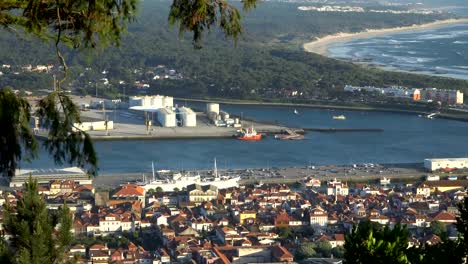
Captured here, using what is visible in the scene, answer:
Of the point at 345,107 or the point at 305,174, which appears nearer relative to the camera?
the point at 305,174

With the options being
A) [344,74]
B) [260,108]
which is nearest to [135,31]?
[344,74]

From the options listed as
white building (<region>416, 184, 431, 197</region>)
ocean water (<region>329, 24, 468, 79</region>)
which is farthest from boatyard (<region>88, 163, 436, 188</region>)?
ocean water (<region>329, 24, 468, 79</region>)

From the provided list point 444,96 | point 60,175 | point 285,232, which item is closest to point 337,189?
point 285,232

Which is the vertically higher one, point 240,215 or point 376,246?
point 376,246

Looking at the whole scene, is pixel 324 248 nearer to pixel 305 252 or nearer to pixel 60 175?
pixel 305 252

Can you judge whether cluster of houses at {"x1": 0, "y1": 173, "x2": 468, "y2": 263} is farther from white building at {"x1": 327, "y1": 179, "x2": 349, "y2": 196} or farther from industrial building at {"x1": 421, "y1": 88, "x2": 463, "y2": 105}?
industrial building at {"x1": 421, "y1": 88, "x2": 463, "y2": 105}

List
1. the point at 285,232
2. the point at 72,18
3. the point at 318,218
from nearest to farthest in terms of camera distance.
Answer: the point at 72,18
the point at 285,232
the point at 318,218

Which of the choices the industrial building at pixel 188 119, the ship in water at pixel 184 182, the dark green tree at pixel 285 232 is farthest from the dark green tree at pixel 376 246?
the industrial building at pixel 188 119
